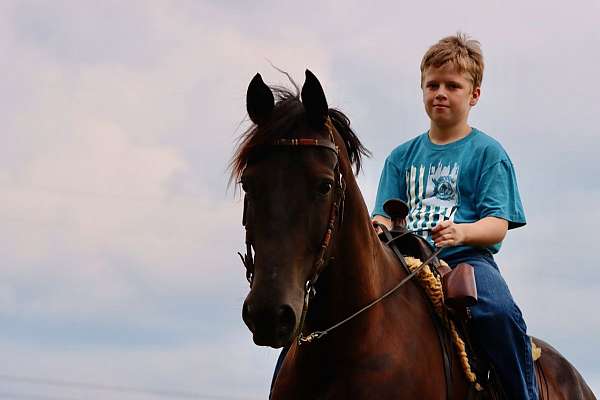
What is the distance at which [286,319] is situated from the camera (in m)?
4.67

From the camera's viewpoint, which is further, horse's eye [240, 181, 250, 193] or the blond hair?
the blond hair

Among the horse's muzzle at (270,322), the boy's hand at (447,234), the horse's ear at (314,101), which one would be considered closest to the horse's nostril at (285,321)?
the horse's muzzle at (270,322)

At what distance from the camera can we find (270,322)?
461 cm

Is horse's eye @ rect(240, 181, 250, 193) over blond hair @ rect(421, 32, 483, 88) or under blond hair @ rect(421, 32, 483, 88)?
under

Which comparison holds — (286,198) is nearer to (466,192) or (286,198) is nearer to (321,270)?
(321,270)

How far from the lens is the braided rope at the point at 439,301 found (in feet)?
20.0

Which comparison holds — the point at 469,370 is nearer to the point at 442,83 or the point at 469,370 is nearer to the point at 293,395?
the point at 293,395

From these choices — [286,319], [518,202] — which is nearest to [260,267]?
[286,319]

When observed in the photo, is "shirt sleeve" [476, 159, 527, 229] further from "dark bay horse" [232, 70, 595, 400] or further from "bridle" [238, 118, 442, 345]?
"bridle" [238, 118, 442, 345]

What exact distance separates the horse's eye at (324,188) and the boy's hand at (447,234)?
4.73ft

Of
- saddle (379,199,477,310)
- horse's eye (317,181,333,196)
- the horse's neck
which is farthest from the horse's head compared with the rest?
saddle (379,199,477,310)

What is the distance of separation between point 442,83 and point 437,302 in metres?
1.77

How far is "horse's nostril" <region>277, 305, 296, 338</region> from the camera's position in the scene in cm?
463

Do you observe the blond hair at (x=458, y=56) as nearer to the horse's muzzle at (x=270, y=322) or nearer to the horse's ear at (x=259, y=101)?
the horse's ear at (x=259, y=101)
